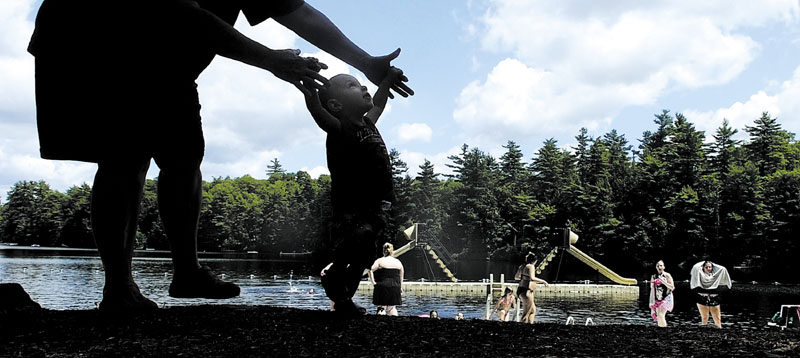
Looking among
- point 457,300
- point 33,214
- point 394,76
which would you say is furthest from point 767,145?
point 33,214

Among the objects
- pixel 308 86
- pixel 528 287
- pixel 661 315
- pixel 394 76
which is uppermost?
pixel 394 76

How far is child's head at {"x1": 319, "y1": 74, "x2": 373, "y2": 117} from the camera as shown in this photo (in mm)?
3902

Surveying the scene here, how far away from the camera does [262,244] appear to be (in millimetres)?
97688

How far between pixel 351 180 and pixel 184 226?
2.94ft

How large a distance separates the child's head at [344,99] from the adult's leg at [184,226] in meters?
0.80

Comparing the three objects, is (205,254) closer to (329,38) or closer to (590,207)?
(590,207)

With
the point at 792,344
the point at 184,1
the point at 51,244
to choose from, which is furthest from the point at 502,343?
the point at 51,244

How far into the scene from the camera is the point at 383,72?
4.11 m

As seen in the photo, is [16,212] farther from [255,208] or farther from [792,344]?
[792,344]

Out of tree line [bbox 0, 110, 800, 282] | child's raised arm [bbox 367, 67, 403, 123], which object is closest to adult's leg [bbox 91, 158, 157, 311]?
child's raised arm [bbox 367, 67, 403, 123]

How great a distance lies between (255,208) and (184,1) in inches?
3755

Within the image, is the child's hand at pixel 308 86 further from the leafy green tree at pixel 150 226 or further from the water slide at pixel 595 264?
the leafy green tree at pixel 150 226

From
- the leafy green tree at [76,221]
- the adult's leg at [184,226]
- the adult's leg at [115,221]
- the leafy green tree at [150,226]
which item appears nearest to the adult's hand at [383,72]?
the adult's leg at [184,226]

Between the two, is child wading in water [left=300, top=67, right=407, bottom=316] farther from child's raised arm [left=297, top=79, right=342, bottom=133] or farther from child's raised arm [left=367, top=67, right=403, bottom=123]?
child's raised arm [left=367, top=67, right=403, bottom=123]
